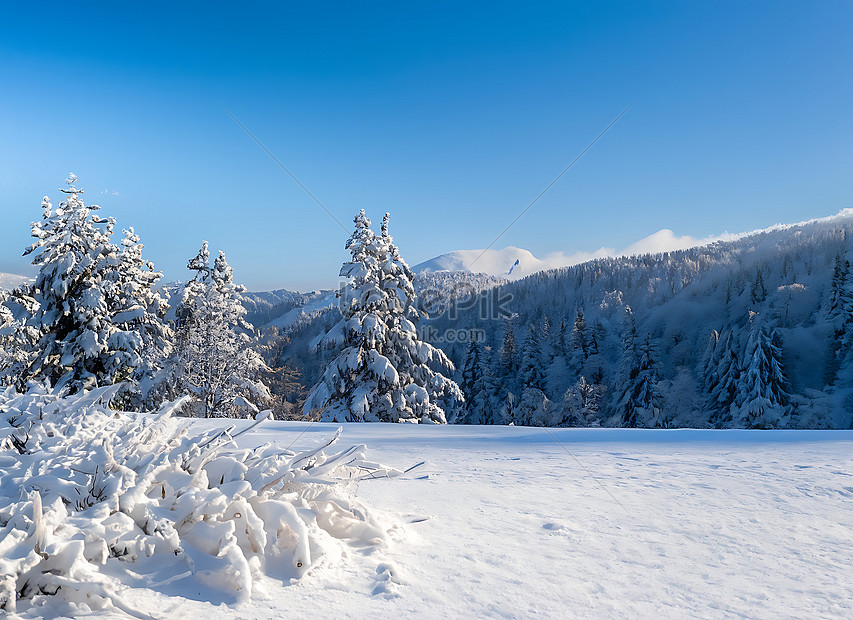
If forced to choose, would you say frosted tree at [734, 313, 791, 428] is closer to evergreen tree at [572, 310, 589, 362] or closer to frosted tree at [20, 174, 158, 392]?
evergreen tree at [572, 310, 589, 362]

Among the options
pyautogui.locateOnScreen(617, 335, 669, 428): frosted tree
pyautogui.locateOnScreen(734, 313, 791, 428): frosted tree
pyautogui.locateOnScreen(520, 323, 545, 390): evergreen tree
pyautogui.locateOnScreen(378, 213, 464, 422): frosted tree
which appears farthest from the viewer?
pyautogui.locateOnScreen(520, 323, 545, 390): evergreen tree

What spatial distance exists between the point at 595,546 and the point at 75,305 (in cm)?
1720

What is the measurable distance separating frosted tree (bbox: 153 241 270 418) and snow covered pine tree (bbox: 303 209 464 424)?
4.22m

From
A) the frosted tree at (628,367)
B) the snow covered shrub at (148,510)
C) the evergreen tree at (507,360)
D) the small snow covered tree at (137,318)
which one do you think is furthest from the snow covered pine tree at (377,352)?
the evergreen tree at (507,360)

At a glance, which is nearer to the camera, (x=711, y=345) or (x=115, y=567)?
(x=115, y=567)

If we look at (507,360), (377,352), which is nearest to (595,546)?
(377,352)

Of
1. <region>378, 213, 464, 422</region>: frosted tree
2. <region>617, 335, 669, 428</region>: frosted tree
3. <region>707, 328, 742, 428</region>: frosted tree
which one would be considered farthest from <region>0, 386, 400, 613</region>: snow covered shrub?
<region>707, 328, 742, 428</region>: frosted tree

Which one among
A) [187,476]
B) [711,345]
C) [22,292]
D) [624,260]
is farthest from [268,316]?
[187,476]

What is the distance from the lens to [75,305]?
48.8 feet

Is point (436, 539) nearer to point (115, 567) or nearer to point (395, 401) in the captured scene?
point (115, 567)

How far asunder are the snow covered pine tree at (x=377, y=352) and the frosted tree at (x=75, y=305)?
6304mm

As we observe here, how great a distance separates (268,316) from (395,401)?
6141 inches

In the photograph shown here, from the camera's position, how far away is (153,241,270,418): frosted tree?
18.2 meters

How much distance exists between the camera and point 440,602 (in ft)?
5.24
